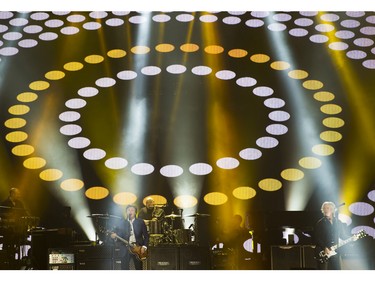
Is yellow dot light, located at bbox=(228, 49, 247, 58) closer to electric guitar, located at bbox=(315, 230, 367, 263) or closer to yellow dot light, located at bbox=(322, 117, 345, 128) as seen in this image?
yellow dot light, located at bbox=(322, 117, 345, 128)

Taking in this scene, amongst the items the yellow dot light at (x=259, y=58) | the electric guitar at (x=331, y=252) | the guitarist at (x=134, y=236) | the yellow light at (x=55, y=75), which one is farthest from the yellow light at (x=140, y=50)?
the electric guitar at (x=331, y=252)

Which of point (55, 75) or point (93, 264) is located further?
point (55, 75)

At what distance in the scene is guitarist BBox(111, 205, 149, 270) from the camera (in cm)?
480

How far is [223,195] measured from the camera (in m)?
5.05

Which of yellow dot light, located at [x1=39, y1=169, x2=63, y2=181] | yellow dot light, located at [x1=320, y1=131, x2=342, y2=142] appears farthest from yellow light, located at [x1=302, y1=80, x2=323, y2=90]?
yellow dot light, located at [x1=39, y1=169, x2=63, y2=181]

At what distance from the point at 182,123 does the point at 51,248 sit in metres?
1.51

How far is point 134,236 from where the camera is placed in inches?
191

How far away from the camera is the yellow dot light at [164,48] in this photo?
574 centimetres

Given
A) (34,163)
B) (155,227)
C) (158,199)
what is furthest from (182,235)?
(34,163)

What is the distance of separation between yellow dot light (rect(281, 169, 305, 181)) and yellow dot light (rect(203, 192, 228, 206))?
0.52 metres

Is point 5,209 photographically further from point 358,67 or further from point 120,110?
point 358,67

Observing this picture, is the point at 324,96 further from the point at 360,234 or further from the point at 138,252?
the point at 138,252

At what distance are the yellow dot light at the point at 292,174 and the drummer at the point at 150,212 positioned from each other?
3.42ft

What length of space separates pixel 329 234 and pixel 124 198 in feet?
5.32
